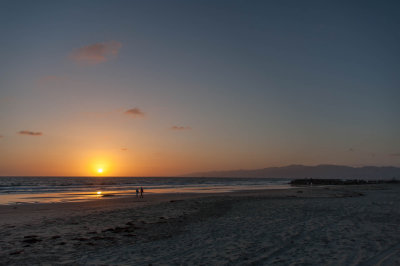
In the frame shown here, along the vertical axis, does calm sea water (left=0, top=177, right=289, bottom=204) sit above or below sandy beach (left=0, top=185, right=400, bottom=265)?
below

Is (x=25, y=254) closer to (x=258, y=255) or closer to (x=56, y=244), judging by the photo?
(x=56, y=244)

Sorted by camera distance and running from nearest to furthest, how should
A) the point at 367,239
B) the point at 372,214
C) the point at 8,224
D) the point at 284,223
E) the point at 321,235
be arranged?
the point at 367,239, the point at 321,235, the point at 284,223, the point at 8,224, the point at 372,214

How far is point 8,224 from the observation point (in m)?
17.1

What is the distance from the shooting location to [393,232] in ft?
43.0

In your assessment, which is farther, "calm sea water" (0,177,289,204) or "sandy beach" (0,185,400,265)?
"calm sea water" (0,177,289,204)

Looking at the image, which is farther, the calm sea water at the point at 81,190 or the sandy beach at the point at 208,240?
the calm sea water at the point at 81,190

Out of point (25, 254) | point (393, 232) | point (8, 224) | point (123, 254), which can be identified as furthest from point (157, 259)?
point (8, 224)

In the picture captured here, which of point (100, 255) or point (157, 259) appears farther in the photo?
point (100, 255)

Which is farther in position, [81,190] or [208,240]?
[81,190]

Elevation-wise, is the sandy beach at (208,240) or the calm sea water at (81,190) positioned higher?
the sandy beach at (208,240)

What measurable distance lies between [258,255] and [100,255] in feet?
17.6


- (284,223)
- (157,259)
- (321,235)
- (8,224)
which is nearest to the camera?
(157,259)

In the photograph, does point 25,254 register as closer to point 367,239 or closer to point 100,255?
point 100,255

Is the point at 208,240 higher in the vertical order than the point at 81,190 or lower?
higher
